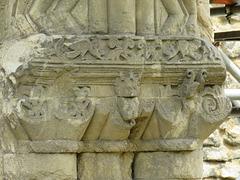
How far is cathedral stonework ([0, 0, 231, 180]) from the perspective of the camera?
3.36 meters

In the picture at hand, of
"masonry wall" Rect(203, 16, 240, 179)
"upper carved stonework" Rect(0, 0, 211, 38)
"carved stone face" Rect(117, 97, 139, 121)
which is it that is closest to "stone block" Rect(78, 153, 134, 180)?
"carved stone face" Rect(117, 97, 139, 121)

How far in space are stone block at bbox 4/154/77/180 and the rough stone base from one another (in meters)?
0.52

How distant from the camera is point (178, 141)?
3.66m

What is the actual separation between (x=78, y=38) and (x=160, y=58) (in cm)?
49

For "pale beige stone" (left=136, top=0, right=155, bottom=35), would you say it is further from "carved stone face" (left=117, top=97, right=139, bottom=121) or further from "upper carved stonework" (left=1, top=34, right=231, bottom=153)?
"carved stone face" (left=117, top=97, right=139, bottom=121)

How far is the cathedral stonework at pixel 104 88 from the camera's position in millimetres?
3361

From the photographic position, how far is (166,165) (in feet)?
12.1

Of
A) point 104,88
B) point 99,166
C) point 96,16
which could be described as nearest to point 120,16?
point 96,16

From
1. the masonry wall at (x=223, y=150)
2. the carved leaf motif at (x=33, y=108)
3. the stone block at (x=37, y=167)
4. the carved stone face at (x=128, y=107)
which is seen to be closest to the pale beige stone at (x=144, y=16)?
the carved stone face at (x=128, y=107)

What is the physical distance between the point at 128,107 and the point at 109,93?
138mm

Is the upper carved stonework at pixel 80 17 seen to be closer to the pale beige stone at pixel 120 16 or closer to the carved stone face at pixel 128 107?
the pale beige stone at pixel 120 16

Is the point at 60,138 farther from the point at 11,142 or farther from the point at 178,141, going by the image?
the point at 178,141

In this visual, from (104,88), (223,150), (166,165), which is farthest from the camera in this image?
(223,150)

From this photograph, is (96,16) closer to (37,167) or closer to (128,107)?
(128,107)
